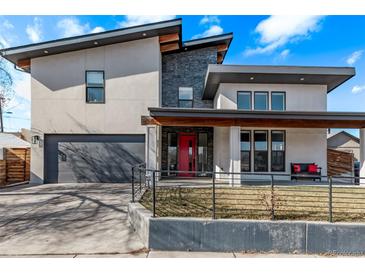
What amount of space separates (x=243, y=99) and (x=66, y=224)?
9139mm

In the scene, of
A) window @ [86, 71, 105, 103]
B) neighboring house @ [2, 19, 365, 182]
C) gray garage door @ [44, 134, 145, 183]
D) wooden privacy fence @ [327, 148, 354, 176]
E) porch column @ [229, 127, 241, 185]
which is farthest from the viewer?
wooden privacy fence @ [327, 148, 354, 176]

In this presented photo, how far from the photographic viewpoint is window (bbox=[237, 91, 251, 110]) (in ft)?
37.6

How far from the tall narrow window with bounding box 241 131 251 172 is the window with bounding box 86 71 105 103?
24.3 ft

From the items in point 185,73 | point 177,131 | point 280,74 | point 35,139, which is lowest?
point 35,139

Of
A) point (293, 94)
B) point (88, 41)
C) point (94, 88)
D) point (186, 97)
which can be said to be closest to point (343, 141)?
point (293, 94)

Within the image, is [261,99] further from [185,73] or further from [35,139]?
→ [35,139]

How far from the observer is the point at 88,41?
11.4 metres

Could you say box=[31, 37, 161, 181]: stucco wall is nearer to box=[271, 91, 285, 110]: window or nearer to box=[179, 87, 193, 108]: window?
box=[179, 87, 193, 108]: window

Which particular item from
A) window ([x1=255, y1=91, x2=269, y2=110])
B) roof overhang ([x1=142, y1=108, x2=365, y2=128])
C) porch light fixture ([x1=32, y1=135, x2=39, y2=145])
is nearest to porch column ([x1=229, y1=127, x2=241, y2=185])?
roof overhang ([x1=142, y1=108, x2=365, y2=128])

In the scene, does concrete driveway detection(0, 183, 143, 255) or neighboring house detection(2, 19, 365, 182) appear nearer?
concrete driveway detection(0, 183, 143, 255)

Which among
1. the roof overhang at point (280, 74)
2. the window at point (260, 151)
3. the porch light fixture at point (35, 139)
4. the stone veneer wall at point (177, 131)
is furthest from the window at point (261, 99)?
the porch light fixture at point (35, 139)

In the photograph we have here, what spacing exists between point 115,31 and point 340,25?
12192 millimetres

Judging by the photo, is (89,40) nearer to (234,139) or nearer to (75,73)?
(75,73)
